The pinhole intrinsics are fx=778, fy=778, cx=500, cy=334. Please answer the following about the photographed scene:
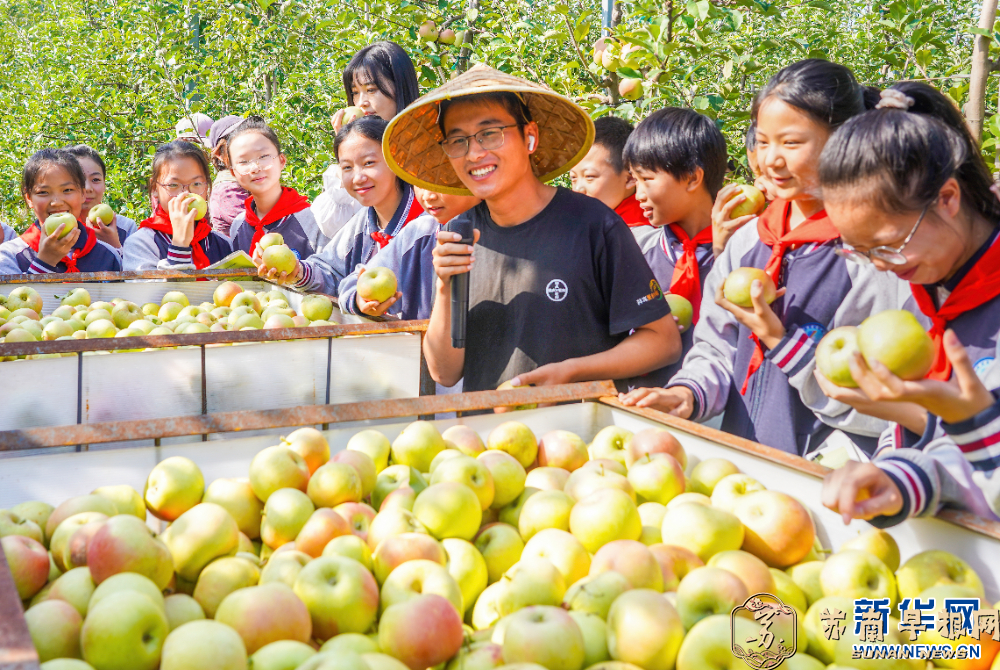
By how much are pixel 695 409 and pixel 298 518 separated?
1.18 m

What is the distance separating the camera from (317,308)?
3.39 meters

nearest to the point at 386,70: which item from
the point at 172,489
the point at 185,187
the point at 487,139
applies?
the point at 185,187

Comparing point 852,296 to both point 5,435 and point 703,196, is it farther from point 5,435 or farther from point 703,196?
point 5,435

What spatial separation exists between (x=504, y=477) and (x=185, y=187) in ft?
14.6

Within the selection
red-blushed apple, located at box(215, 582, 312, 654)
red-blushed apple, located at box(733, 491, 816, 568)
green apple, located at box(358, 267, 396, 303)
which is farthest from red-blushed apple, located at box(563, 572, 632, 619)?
green apple, located at box(358, 267, 396, 303)

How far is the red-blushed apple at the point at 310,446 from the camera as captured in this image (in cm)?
176

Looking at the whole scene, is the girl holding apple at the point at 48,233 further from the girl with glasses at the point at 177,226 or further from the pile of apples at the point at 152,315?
the pile of apples at the point at 152,315

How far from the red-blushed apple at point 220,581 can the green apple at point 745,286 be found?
1.43 metres

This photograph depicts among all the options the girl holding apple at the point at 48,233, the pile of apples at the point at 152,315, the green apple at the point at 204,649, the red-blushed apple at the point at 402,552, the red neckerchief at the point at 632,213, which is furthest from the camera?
the girl holding apple at the point at 48,233

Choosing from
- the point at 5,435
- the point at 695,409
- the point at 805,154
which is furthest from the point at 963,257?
the point at 5,435

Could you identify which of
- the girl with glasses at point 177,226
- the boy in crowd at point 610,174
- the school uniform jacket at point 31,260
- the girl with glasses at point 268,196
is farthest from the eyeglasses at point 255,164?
the boy in crowd at point 610,174

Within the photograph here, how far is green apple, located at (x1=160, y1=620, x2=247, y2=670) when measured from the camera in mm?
1061

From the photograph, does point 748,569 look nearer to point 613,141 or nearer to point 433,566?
point 433,566

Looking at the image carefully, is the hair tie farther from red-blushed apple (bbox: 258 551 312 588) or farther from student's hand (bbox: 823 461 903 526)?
red-blushed apple (bbox: 258 551 312 588)
